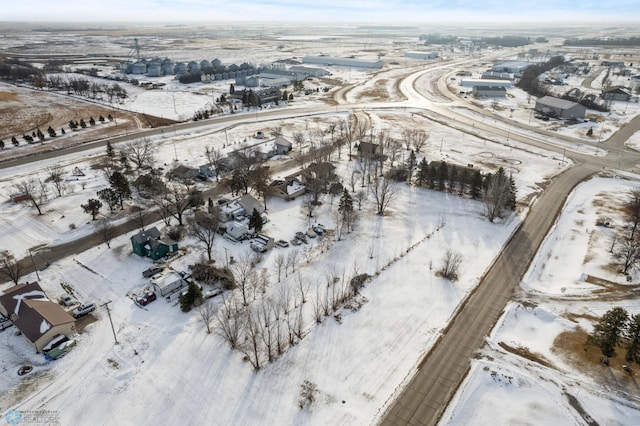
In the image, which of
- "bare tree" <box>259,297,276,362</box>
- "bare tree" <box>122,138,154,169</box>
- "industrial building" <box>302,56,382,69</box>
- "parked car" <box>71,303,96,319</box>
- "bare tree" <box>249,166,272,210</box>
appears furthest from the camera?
"industrial building" <box>302,56,382,69</box>

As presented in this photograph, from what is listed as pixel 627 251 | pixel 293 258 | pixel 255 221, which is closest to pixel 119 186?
pixel 255 221

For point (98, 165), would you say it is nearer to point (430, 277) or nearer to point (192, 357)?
point (192, 357)

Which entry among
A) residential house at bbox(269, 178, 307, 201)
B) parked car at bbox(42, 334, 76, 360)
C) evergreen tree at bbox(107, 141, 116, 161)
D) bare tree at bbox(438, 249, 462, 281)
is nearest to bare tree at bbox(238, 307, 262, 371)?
parked car at bbox(42, 334, 76, 360)

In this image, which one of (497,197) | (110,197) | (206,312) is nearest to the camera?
(206,312)

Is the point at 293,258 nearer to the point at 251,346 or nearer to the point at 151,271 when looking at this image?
the point at 251,346

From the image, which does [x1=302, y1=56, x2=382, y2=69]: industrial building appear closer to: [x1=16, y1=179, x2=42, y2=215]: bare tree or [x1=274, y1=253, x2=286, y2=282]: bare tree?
[x1=16, y1=179, x2=42, y2=215]: bare tree

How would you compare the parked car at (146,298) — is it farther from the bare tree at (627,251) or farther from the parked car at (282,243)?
the bare tree at (627,251)
